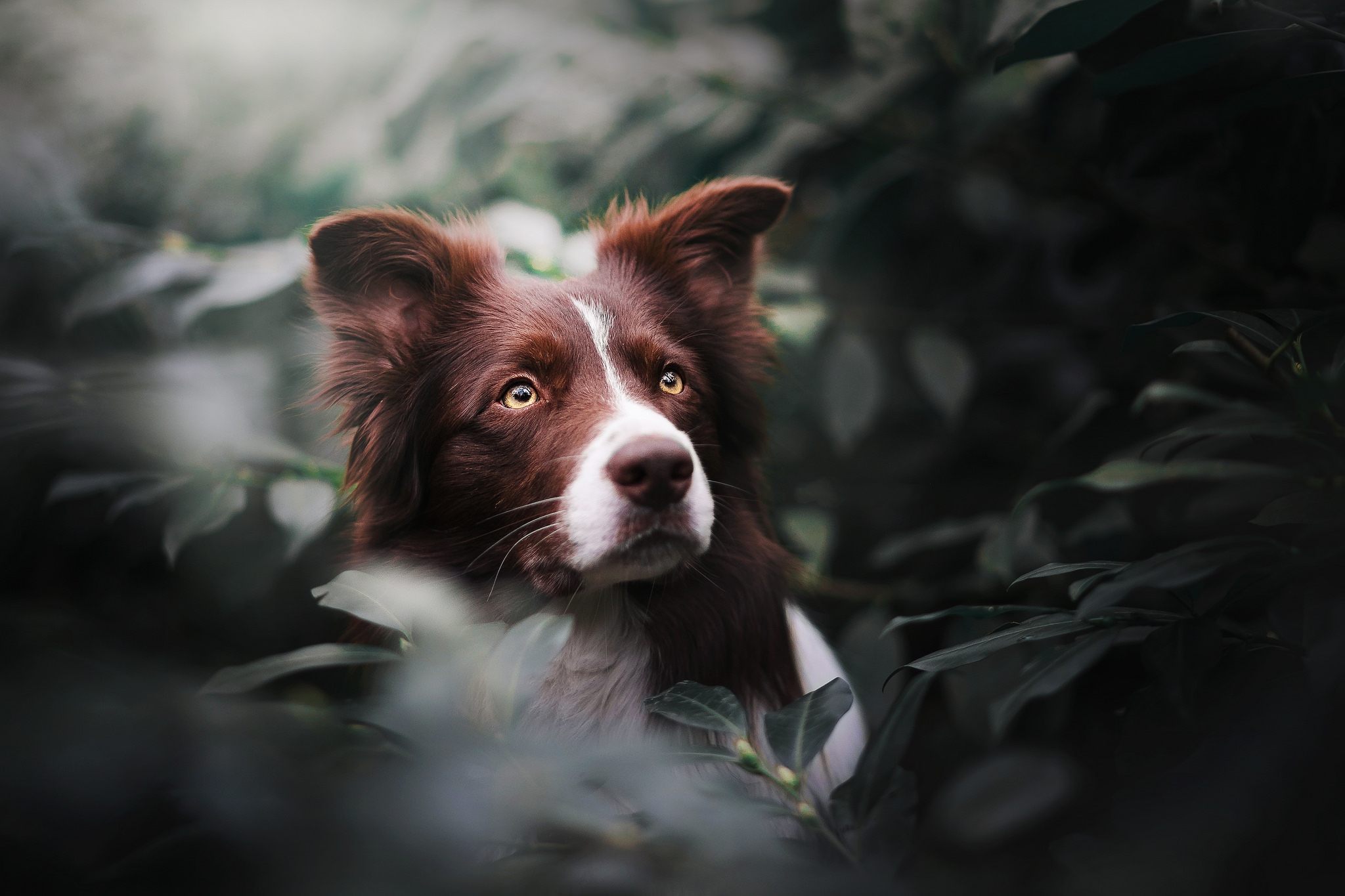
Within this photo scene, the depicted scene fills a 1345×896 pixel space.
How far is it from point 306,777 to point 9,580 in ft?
5.37

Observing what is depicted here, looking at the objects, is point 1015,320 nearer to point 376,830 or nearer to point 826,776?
point 826,776

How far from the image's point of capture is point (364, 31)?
2590 millimetres

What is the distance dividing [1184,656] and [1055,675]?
0.52 ft

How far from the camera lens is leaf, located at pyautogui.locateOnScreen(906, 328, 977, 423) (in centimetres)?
234

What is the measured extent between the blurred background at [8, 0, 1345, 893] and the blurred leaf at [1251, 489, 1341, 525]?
12cm

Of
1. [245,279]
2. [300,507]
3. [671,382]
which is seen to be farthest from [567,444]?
[245,279]

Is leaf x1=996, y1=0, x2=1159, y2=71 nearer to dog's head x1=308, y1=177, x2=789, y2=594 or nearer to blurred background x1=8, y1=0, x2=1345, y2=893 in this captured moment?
blurred background x1=8, y1=0, x2=1345, y2=893

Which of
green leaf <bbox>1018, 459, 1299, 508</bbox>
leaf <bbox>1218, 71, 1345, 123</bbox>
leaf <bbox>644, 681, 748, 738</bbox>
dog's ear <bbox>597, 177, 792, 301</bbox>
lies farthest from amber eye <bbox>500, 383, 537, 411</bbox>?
A: leaf <bbox>1218, 71, 1345, 123</bbox>

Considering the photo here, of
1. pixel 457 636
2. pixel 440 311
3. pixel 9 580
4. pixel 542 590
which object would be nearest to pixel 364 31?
pixel 440 311

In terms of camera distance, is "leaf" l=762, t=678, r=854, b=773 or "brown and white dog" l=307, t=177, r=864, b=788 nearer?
"leaf" l=762, t=678, r=854, b=773

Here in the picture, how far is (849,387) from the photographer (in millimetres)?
2404

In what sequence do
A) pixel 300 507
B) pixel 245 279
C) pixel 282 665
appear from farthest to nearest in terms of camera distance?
pixel 245 279 < pixel 300 507 < pixel 282 665

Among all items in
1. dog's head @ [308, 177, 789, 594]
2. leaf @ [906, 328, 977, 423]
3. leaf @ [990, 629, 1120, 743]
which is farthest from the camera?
leaf @ [906, 328, 977, 423]

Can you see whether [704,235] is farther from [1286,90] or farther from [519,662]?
[519,662]
